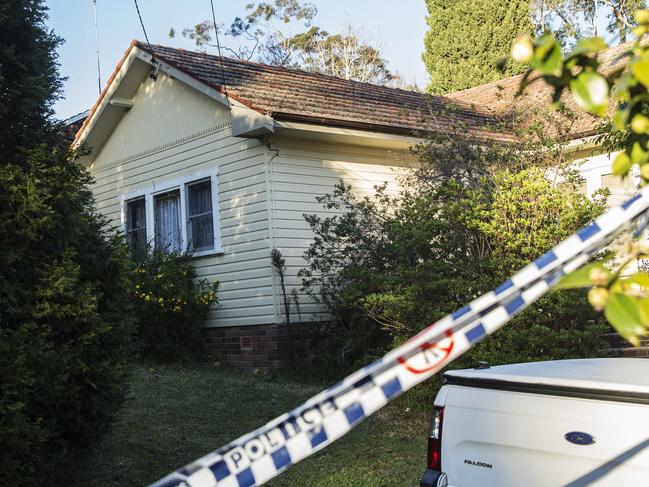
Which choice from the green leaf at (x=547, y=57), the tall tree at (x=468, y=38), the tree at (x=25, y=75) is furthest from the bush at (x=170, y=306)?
the tall tree at (x=468, y=38)

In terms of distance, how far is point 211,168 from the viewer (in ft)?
46.0

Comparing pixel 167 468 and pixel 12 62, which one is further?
pixel 167 468

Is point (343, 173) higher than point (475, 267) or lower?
higher

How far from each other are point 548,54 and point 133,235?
15250mm

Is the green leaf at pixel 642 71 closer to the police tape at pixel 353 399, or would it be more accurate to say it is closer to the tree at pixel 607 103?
the tree at pixel 607 103

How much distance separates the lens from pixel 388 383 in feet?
6.00

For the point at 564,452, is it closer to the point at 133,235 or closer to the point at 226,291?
the point at 226,291

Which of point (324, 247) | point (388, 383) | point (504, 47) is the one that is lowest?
point (388, 383)


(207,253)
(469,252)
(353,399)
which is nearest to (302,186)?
(207,253)

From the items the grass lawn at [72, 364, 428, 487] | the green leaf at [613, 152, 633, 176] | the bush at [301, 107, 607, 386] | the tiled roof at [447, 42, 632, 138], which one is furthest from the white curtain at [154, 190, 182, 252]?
the green leaf at [613, 152, 633, 176]

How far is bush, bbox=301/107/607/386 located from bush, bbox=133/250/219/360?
3.00m

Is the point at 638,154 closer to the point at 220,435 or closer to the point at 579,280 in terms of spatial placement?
the point at 579,280

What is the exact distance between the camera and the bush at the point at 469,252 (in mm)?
8688

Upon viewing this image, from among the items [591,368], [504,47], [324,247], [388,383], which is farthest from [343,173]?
[504,47]
